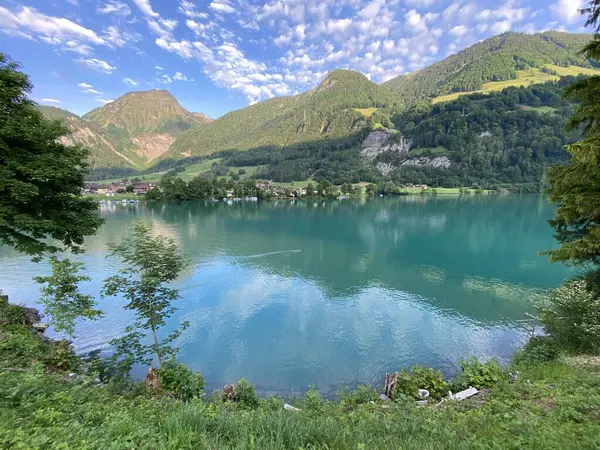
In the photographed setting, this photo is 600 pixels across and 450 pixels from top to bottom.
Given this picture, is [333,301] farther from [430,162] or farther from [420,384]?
[430,162]

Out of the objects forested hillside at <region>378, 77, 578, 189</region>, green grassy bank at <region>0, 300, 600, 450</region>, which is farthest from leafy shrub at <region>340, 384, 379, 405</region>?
forested hillside at <region>378, 77, 578, 189</region>

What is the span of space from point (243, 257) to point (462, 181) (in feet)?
546

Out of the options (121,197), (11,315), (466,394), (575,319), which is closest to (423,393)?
(466,394)

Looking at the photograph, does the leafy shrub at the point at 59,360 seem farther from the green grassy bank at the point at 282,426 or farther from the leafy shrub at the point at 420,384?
the leafy shrub at the point at 420,384

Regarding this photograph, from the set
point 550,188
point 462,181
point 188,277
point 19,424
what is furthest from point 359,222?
point 462,181

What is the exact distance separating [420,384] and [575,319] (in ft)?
26.9

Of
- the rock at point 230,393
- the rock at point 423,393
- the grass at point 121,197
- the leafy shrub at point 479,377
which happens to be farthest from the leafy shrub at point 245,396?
the grass at point 121,197

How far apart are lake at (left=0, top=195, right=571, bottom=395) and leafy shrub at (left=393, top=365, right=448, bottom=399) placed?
3.34 m

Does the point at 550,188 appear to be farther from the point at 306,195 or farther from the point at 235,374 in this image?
the point at 306,195

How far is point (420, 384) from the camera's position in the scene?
11375 mm

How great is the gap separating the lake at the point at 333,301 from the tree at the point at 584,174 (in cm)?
1061

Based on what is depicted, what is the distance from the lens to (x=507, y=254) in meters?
41.7

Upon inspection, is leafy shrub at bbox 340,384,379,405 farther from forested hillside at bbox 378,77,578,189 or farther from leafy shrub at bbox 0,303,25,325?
forested hillside at bbox 378,77,578,189

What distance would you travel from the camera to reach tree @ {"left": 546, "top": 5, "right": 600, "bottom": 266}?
22.8 ft
